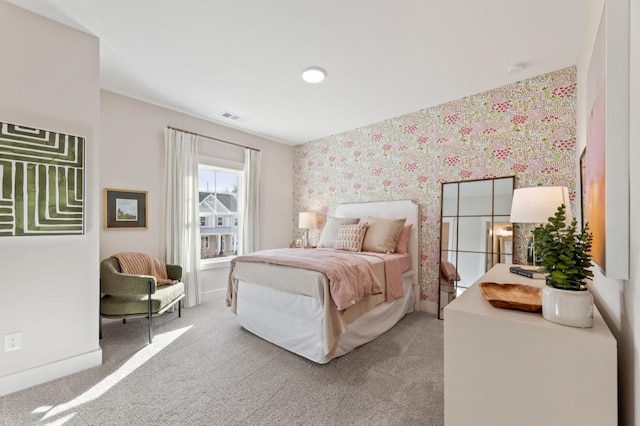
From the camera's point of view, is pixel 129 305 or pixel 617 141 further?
pixel 129 305

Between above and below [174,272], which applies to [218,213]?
above

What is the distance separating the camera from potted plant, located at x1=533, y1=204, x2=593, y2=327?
0.92 meters

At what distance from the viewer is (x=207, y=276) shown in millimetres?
4020

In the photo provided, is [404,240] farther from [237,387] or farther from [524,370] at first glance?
[524,370]

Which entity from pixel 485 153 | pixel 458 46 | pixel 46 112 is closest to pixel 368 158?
pixel 485 153

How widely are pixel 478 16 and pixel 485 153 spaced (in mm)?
1523

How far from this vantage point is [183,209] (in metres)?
3.64

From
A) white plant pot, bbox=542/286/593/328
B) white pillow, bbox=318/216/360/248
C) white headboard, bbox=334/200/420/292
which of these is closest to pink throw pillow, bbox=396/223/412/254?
white headboard, bbox=334/200/420/292

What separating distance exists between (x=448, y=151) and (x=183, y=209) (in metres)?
3.49

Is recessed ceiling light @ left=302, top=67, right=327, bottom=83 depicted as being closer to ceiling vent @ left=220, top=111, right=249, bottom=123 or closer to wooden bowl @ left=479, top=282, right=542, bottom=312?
ceiling vent @ left=220, top=111, right=249, bottom=123

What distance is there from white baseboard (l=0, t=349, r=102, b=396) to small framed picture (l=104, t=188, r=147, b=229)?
1.49 metres

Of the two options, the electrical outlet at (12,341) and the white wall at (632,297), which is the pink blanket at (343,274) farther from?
the electrical outlet at (12,341)

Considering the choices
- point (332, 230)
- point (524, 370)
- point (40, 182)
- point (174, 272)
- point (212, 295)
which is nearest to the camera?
point (524, 370)

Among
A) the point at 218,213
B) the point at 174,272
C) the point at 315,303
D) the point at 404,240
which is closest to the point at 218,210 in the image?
the point at 218,213
